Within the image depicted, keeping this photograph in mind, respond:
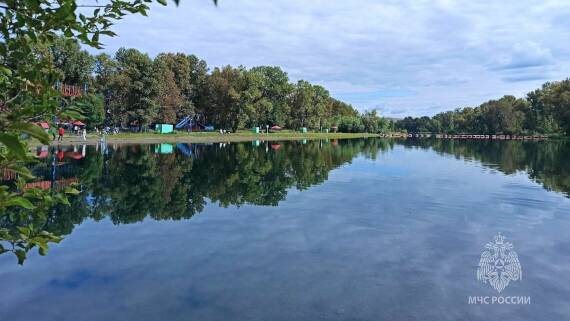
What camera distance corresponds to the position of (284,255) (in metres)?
10.7

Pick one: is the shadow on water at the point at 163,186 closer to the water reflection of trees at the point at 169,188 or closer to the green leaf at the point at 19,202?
the water reflection of trees at the point at 169,188

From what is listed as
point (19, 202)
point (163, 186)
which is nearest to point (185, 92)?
point (163, 186)

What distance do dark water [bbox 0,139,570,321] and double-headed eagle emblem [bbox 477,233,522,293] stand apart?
0.22 meters

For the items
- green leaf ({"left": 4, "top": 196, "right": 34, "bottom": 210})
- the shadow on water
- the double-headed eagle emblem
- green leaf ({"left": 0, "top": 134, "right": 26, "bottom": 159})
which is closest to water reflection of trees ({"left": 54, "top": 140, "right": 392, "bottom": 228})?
the shadow on water

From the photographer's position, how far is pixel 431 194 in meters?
20.8

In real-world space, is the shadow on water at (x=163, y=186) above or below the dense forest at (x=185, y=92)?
below

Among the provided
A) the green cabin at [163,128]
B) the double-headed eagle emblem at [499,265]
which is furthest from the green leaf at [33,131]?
the green cabin at [163,128]

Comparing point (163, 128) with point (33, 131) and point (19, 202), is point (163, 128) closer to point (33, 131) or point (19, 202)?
point (19, 202)

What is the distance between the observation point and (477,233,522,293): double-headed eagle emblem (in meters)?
9.38

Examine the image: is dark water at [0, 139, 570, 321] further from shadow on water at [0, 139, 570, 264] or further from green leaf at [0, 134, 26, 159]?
green leaf at [0, 134, 26, 159]

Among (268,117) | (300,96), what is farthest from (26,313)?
(300,96)

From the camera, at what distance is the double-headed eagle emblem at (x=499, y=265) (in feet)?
30.8

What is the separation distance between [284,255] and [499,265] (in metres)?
5.79

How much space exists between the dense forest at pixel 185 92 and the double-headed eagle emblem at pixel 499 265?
54.8m
